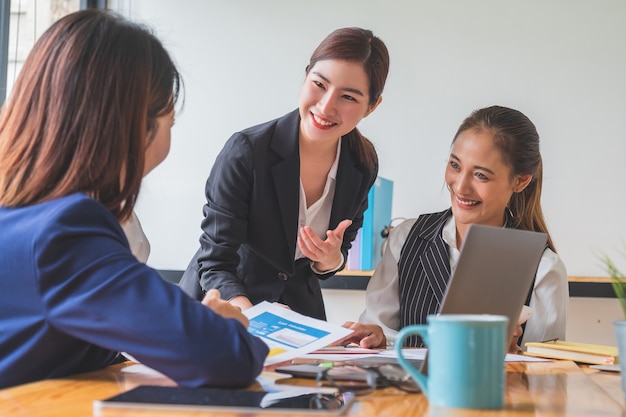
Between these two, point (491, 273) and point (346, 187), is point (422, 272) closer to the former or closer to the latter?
point (346, 187)

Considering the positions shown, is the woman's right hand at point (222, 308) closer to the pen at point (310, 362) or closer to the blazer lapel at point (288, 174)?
the pen at point (310, 362)

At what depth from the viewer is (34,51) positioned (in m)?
1.15

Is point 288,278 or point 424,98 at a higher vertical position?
point 424,98

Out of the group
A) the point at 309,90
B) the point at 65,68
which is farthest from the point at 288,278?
the point at 65,68

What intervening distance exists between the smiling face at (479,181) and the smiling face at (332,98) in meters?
0.32

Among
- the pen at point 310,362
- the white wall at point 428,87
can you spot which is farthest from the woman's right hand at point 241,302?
the white wall at point 428,87

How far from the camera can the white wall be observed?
134 inches

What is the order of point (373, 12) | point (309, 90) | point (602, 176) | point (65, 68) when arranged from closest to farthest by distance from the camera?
point (65, 68), point (309, 90), point (602, 176), point (373, 12)

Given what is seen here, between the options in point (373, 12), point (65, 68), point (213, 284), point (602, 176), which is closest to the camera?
point (65, 68)

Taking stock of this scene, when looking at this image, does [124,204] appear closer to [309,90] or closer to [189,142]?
[309,90]

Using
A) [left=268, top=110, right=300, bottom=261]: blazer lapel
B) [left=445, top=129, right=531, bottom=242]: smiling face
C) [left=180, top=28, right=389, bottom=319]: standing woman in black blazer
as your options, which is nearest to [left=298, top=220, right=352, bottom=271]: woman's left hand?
[left=180, top=28, right=389, bottom=319]: standing woman in black blazer

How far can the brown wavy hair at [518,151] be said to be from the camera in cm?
223

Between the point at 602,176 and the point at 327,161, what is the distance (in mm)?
1647

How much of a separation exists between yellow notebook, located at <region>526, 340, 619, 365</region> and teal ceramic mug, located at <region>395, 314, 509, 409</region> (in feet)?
2.36
